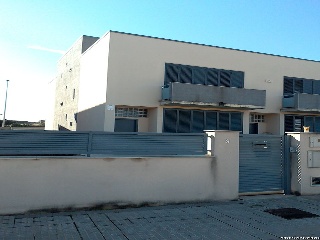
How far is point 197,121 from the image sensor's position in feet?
66.2

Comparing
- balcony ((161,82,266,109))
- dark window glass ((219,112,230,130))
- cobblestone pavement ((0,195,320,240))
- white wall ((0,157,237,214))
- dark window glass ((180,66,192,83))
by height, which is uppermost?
dark window glass ((180,66,192,83))

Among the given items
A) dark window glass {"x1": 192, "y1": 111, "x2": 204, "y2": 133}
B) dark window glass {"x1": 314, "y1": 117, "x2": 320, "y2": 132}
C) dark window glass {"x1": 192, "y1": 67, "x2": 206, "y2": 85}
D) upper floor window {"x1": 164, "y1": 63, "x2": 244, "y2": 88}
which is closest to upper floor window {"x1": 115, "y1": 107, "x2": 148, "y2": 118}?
upper floor window {"x1": 164, "y1": 63, "x2": 244, "y2": 88}

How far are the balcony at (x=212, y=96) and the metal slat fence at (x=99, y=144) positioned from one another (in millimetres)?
10039

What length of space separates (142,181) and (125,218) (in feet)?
4.22

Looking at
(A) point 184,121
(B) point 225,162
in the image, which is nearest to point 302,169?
(B) point 225,162

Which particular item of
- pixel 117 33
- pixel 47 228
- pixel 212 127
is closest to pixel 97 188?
pixel 47 228

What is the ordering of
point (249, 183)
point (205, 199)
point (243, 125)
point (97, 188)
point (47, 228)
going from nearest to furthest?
point (47, 228) → point (97, 188) → point (205, 199) → point (249, 183) → point (243, 125)

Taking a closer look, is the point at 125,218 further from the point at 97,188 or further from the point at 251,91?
the point at 251,91

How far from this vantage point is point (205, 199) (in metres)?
8.17

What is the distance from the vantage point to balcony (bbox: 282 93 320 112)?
21.9m

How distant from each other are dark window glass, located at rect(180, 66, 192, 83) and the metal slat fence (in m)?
11.5

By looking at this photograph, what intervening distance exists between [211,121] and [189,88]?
10.5 ft

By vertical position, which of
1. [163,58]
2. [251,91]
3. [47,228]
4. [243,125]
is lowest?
[47,228]

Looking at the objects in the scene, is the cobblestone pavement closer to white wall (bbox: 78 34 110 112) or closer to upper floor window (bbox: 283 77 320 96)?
white wall (bbox: 78 34 110 112)
